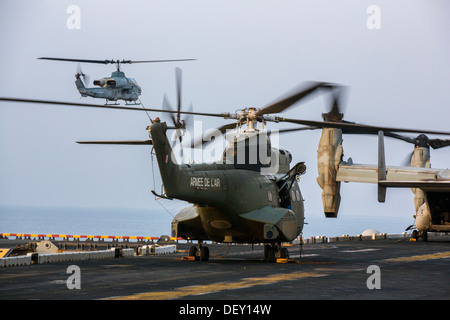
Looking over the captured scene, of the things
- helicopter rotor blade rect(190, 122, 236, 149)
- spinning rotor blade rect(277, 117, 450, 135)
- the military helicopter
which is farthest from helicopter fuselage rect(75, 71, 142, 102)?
spinning rotor blade rect(277, 117, 450, 135)

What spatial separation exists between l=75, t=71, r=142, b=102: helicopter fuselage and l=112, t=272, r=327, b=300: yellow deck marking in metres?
56.6

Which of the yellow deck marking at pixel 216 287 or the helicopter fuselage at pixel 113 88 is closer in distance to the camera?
the yellow deck marking at pixel 216 287

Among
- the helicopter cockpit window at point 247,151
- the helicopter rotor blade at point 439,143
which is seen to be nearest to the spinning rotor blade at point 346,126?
the helicopter cockpit window at point 247,151

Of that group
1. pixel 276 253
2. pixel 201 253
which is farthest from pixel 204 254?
pixel 276 253

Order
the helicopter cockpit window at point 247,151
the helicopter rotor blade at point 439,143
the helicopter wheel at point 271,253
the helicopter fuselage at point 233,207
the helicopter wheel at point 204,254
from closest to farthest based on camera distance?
1. the helicopter fuselage at point 233,207
2. the helicopter cockpit window at point 247,151
3. the helicopter wheel at point 271,253
4. the helicopter wheel at point 204,254
5. the helicopter rotor blade at point 439,143

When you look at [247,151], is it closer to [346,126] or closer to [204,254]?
[204,254]

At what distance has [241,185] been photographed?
29.6 m

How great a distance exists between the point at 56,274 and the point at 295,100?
11.4 m

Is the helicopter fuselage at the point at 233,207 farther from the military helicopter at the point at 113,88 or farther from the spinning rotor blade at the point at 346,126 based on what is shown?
the military helicopter at the point at 113,88

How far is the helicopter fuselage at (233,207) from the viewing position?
27.8 metres

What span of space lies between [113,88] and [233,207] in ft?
169
